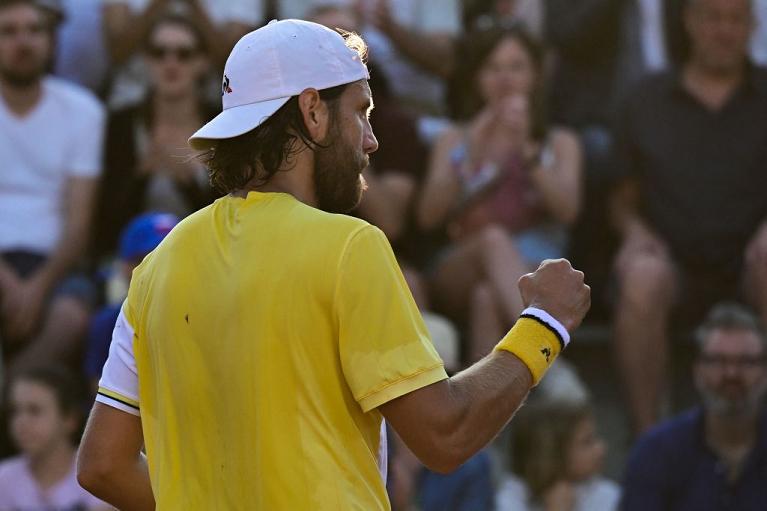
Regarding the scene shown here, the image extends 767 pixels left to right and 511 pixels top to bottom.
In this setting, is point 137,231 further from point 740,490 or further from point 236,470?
point 236,470

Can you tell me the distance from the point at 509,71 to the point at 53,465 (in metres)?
2.80

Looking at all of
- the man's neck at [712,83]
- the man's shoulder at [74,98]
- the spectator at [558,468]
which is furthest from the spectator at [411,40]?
the spectator at [558,468]

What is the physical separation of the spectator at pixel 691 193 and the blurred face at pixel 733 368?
0.58 meters

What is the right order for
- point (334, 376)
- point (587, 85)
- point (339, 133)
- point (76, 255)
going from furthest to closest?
point (587, 85) → point (76, 255) → point (339, 133) → point (334, 376)

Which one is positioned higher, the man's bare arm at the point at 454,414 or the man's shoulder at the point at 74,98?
the man's bare arm at the point at 454,414

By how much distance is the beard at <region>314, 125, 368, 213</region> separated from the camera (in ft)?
10.0

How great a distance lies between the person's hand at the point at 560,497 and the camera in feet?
21.1

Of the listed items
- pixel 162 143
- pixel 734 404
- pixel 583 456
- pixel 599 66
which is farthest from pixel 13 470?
pixel 599 66

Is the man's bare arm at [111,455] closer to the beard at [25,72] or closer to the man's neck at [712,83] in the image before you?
the beard at [25,72]

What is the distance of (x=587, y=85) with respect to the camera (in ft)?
26.3

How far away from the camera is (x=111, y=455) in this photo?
3.18 meters

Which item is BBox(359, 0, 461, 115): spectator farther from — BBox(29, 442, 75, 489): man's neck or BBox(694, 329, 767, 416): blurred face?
BBox(29, 442, 75, 489): man's neck

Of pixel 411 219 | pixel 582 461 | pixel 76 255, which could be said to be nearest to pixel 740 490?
pixel 582 461

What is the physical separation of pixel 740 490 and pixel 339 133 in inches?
142
